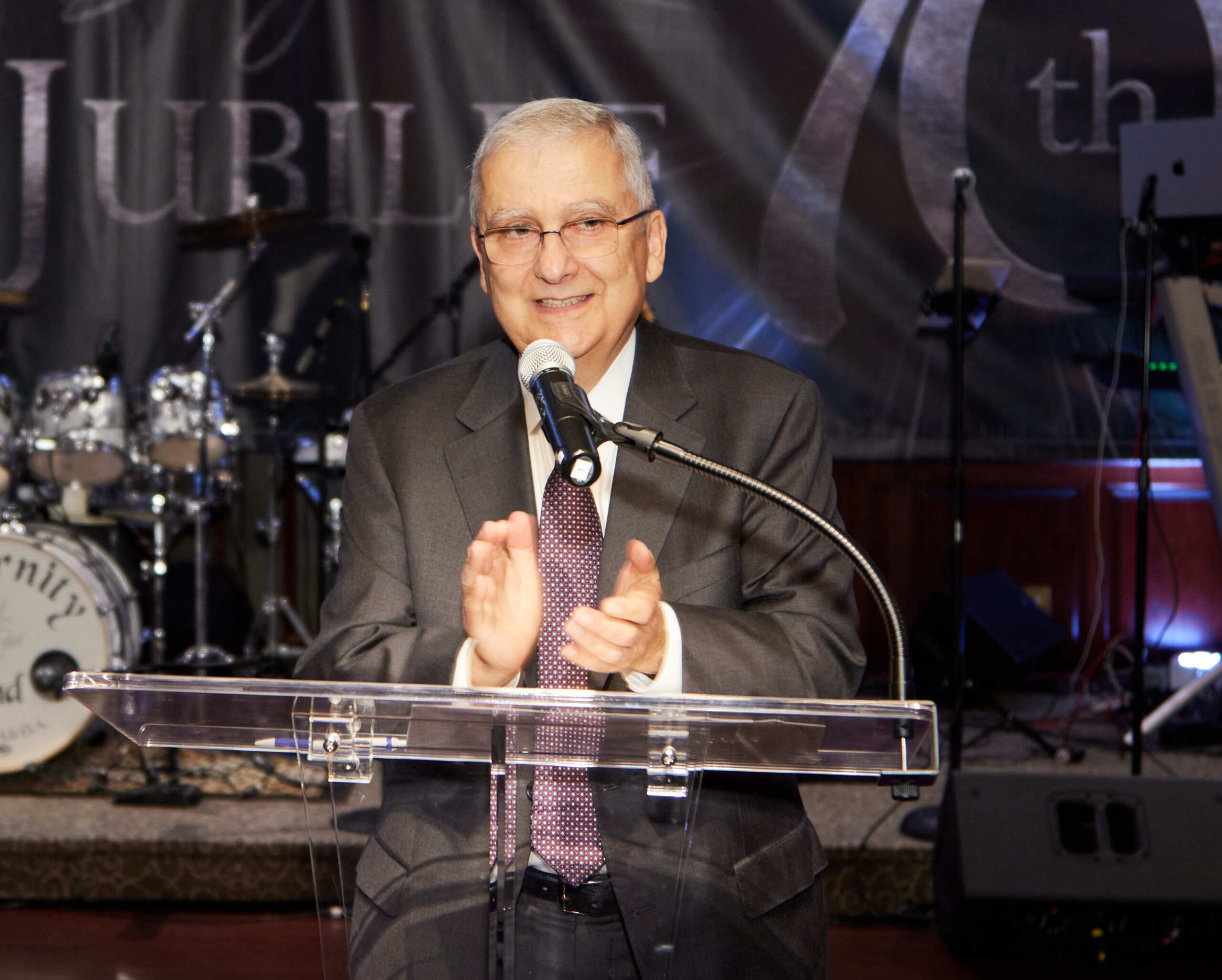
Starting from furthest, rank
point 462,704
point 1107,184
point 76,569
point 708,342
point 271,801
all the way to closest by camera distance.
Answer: point 1107,184 → point 76,569 → point 271,801 → point 708,342 → point 462,704

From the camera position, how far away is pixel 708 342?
1.74m

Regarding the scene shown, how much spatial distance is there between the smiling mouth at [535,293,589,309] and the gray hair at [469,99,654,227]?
135mm

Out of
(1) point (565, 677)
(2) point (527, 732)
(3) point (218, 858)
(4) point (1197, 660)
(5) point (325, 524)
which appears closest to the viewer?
(2) point (527, 732)

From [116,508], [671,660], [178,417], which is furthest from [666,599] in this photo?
[116,508]

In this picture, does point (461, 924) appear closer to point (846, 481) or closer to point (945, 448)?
point (945, 448)

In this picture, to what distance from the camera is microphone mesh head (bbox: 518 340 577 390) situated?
1.15m

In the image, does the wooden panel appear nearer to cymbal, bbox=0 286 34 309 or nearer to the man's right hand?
cymbal, bbox=0 286 34 309

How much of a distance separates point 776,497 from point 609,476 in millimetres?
471

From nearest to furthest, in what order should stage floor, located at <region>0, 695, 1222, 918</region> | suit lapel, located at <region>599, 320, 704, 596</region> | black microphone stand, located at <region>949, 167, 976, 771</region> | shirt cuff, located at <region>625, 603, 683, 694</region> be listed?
shirt cuff, located at <region>625, 603, 683, 694</region>, suit lapel, located at <region>599, 320, 704, 596</region>, stage floor, located at <region>0, 695, 1222, 918</region>, black microphone stand, located at <region>949, 167, 976, 771</region>

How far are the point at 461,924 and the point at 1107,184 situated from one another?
4187mm

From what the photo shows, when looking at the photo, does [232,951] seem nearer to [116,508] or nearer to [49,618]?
[49,618]

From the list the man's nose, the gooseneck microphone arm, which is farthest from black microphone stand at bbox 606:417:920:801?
the man's nose

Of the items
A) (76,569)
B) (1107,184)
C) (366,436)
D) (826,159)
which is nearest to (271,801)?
(76,569)

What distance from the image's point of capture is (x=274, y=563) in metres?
4.67
